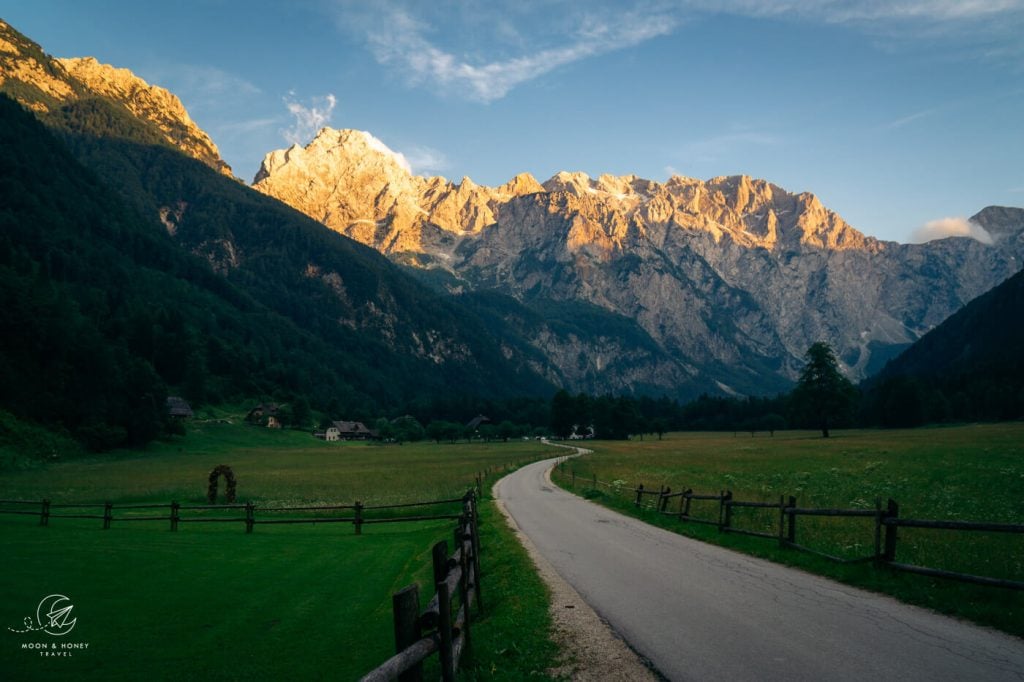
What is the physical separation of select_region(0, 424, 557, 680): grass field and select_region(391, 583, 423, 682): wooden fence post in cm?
348

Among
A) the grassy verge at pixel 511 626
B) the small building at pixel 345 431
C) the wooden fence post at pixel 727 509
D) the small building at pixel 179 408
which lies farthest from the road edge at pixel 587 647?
the small building at pixel 345 431

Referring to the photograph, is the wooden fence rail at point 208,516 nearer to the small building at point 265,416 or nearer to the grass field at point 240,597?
the grass field at point 240,597

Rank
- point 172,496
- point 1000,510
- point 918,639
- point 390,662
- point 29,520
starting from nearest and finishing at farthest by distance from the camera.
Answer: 1. point 390,662
2. point 918,639
3. point 1000,510
4. point 29,520
5. point 172,496

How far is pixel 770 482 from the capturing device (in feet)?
157

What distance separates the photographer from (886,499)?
34.6 m

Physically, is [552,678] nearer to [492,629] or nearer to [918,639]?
[492,629]

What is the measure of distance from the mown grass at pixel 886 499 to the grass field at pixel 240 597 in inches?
334

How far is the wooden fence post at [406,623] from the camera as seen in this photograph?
6.50m

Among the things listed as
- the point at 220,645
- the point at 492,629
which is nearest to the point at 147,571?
the point at 220,645

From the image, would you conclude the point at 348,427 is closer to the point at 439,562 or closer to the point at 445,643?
the point at 439,562

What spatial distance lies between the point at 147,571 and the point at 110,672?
9.43 m

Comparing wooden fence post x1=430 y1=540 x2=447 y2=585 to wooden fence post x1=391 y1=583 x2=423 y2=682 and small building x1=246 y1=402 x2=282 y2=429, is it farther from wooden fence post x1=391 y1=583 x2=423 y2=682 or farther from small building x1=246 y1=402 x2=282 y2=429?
small building x1=246 y1=402 x2=282 y2=429

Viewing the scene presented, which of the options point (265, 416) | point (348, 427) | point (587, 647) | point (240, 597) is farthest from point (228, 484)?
A: point (348, 427)

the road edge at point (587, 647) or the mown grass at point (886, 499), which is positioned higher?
the road edge at point (587, 647)
